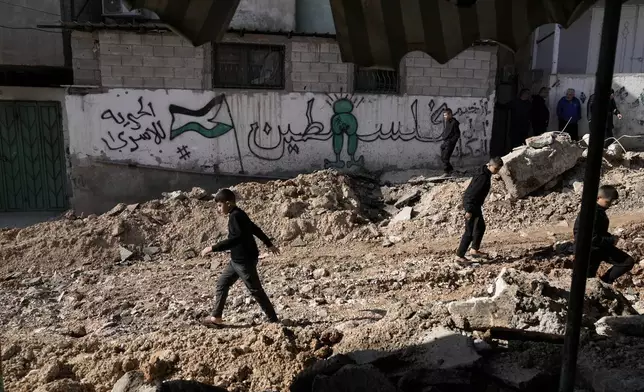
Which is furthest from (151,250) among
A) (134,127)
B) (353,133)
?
(353,133)

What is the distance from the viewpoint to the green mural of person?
12.2 meters

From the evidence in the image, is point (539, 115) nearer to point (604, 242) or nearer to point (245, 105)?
point (245, 105)

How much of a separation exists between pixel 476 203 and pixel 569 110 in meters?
7.14

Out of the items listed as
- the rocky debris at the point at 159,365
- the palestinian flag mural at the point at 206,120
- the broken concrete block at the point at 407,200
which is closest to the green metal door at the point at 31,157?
the palestinian flag mural at the point at 206,120

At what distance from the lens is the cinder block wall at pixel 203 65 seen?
36.2ft

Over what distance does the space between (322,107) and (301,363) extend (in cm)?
837

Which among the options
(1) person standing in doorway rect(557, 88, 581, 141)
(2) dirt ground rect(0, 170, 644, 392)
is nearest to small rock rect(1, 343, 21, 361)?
(2) dirt ground rect(0, 170, 644, 392)

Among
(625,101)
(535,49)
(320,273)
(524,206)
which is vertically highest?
(535,49)

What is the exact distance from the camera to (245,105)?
11.8 meters

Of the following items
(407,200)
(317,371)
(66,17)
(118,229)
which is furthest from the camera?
(66,17)

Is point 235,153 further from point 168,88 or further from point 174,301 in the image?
point 174,301

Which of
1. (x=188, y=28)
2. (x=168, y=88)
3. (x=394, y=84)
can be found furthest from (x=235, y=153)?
(x=188, y=28)

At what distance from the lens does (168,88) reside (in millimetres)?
11391

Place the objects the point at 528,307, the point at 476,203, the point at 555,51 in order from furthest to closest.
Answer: the point at 555,51 < the point at 476,203 < the point at 528,307
